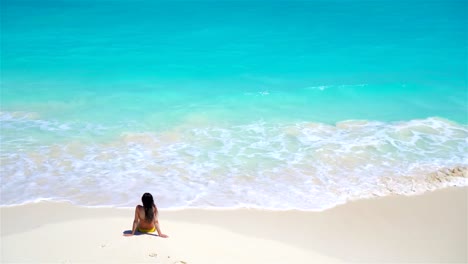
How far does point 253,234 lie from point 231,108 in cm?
770

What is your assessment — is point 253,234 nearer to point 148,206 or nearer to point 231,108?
point 148,206

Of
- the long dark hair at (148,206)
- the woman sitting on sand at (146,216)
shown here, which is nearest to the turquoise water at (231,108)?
the woman sitting on sand at (146,216)

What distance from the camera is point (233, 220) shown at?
8.10 meters

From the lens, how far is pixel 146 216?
6840mm

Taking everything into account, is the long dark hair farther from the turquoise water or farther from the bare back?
the turquoise water

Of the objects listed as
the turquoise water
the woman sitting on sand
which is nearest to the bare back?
the woman sitting on sand

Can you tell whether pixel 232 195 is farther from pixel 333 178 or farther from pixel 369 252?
pixel 369 252

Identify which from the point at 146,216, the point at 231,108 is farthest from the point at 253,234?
the point at 231,108

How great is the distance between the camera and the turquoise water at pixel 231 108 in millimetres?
9648

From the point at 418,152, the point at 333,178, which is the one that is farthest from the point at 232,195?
the point at 418,152

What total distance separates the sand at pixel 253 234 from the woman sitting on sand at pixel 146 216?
142mm

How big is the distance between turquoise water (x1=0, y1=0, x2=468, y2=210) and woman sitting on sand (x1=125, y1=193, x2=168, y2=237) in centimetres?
167

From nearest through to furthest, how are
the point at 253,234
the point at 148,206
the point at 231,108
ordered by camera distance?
the point at 148,206, the point at 253,234, the point at 231,108

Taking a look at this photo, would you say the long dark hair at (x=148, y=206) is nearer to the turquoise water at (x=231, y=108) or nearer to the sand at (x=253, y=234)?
the sand at (x=253, y=234)
